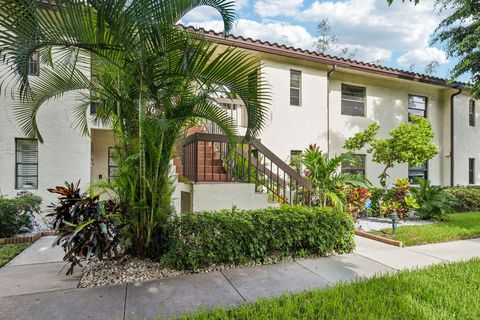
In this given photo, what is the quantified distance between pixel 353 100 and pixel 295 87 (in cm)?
301

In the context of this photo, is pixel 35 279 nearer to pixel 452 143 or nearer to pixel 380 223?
pixel 380 223

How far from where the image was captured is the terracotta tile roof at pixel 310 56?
836 centimetres

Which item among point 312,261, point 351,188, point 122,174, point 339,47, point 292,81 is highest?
point 339,47

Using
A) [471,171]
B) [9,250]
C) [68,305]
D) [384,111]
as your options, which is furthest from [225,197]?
[471,171]

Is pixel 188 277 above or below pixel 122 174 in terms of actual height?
below

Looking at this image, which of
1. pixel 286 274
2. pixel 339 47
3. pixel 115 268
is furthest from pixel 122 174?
pixel 339 47

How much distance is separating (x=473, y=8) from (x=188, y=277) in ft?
43.3

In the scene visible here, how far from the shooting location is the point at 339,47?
90.5 ft

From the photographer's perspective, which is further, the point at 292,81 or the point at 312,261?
the point at 292,81

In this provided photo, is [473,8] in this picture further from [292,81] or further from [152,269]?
[152,269]

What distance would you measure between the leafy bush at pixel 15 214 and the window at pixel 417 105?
14.5 metres

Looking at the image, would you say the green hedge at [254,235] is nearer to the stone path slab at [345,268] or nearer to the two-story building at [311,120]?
the stone path slab at [345,268]

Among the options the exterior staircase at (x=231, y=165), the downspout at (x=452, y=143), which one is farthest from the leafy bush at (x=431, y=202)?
the downspout at (x=452, y=143)

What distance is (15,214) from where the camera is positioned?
5.99 meters
